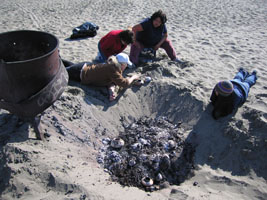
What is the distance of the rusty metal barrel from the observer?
2.43 metres

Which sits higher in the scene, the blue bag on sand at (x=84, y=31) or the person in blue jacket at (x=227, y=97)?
the person in blue jacket at (x=227, y=97)

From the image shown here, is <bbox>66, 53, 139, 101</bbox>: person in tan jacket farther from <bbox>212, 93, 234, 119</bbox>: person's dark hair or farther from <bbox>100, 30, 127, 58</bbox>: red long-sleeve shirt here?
<bbox>212, 93, 234, 119</bbox>: person's dark hair

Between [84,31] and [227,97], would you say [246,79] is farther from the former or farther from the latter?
[84,31]

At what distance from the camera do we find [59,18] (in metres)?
8.05

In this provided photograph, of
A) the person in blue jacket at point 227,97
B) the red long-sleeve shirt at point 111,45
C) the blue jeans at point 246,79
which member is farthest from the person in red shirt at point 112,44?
the blue jeans at point 246,79

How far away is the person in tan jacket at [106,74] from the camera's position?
3828mm

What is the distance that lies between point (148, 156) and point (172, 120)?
36.2 inches

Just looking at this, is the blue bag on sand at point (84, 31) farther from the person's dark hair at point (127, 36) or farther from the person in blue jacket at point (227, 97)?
the person in blue jacket at point (227, 97)

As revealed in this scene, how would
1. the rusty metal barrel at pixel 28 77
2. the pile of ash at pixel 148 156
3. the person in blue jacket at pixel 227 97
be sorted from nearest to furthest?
the rusty metal barrel at pixel 28 77, the pile of ash at pixel 148 156, the person in blue jacket at pixel 227 97

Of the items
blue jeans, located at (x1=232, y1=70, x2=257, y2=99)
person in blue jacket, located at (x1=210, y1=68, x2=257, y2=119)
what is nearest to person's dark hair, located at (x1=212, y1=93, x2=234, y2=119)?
person in blue jacket, located at (x1=210, y1=68, x2=257, y2=119)

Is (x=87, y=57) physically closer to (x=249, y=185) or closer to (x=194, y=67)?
(x=194, y=67)

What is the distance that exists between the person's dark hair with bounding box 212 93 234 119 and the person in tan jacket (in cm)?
146

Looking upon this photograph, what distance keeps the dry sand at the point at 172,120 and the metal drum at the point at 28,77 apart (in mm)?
463

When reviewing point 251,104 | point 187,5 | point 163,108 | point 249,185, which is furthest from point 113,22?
point 249,185
